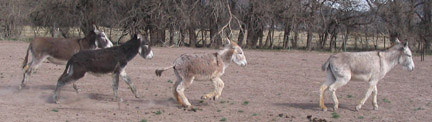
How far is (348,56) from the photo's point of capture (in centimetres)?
953

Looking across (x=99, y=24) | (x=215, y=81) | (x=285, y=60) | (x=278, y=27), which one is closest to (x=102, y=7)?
(x=99, y=24)

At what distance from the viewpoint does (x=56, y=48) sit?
11.5m

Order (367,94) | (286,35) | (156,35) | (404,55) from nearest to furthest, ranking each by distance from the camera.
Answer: (367,94)
(404,55)
(286,35)
(156,35)

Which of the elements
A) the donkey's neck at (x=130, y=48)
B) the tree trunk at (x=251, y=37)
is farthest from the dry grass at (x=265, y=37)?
the donkey's neck at (x=130, y=48)

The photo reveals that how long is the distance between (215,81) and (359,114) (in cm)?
279

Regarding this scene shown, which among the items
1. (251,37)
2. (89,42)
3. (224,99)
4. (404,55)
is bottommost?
(224,99)

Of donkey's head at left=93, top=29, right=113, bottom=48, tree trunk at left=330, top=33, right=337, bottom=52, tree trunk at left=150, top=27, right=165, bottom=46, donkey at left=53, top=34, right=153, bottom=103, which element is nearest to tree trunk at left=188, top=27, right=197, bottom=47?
tree trunk at left=150, top=27, right=165, bottom=46

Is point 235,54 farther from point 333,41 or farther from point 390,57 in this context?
point 333,41

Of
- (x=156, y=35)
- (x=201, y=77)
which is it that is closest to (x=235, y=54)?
(x=201, y=77)

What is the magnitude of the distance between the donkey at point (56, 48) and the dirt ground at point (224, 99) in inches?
23.5

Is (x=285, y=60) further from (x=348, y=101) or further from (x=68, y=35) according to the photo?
(x=68, y=35)

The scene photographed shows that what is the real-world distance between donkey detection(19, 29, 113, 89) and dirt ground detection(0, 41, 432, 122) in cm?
60

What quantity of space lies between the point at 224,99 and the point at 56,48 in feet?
13.9

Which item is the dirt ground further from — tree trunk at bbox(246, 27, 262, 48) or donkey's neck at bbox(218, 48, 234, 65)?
tree trunk at bbox(246, 27, 262, 48)
